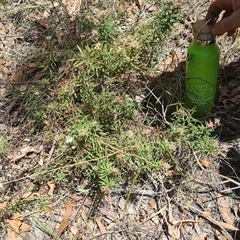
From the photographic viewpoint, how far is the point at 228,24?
1.85 metres

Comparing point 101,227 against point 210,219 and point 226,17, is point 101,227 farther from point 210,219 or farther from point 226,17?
point 226,17

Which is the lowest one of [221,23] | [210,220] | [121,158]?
[210,220]

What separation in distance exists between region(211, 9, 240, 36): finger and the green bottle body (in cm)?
10

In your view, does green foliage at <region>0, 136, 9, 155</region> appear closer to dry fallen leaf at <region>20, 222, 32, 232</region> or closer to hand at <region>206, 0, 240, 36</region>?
dry fallen leaf at <region>20, 222, 32, 232</region>

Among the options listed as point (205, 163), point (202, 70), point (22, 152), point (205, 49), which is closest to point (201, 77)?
point (202, 70)

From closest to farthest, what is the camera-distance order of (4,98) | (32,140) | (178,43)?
(32,140) < (4,98) < (178,43)

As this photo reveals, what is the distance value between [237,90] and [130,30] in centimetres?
73

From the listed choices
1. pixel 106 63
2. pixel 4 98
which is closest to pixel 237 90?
pixel 106 63

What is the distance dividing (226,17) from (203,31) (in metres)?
0.11

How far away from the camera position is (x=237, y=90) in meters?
2.35

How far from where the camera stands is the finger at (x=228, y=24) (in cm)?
181

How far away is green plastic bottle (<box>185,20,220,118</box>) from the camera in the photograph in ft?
6.42

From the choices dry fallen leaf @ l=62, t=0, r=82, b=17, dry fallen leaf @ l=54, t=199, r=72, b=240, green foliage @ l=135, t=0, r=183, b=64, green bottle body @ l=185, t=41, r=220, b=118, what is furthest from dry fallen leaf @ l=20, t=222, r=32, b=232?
dry fallen leaf @ l=62, t=0, r=82, b=17

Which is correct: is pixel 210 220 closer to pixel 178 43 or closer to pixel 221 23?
pixel 221 23
